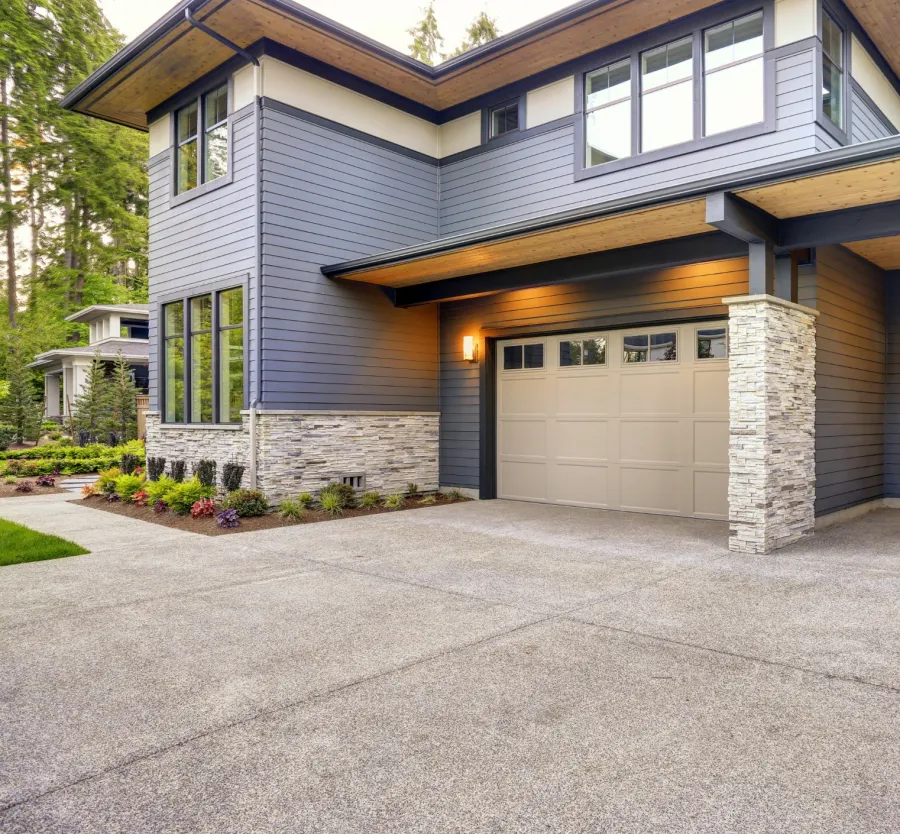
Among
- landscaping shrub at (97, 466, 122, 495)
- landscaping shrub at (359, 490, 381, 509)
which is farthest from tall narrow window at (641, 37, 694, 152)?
landscaping shrub at (97, 466, 122, 495)

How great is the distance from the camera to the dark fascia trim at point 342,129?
8.58 meters

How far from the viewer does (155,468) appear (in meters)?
9.91

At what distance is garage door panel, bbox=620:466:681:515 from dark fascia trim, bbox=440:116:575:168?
4427 millimetres

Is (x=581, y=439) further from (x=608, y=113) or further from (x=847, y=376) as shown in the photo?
(x=608, y=113)

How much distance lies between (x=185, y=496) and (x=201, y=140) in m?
4.83

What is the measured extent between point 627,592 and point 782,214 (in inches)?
147

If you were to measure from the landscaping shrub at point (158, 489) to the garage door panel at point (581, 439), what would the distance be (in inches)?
194

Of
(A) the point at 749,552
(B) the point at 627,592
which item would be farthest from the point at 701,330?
(B) the point at 627,592

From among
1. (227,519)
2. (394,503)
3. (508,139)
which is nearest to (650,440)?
(394,503)

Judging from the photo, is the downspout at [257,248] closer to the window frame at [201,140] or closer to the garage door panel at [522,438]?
the window frame at [201,140]

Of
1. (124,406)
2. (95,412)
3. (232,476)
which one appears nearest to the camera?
(232,476)

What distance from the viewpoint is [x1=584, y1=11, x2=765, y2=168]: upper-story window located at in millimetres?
7539

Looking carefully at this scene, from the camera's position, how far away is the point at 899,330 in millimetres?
8844

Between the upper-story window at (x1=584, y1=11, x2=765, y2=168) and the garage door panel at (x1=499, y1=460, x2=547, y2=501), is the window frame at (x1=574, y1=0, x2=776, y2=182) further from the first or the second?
the garage door panel at (x1=499, y1=460, x2=547, y2=501)
